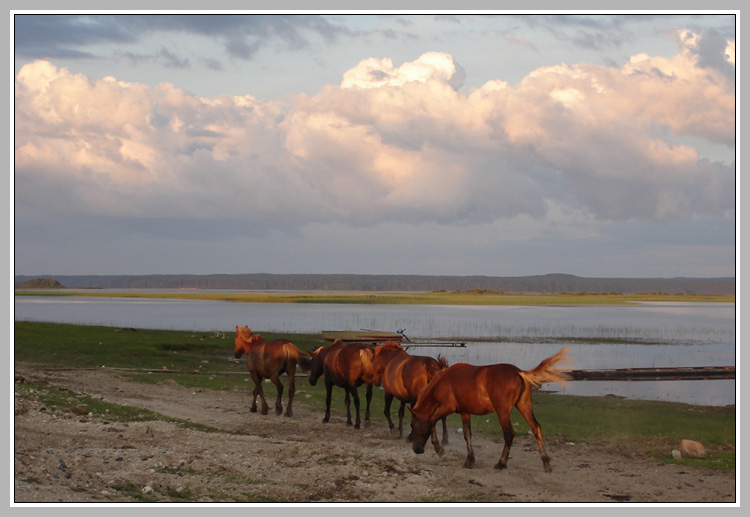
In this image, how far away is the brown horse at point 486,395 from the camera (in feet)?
35.7

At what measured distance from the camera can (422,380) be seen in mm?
12992

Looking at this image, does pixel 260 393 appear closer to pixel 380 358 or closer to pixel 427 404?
pixel 380 358

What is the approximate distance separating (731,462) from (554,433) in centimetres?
357

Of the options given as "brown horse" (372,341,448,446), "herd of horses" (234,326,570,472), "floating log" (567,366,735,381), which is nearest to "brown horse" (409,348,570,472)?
"herd of horses" (234,326,570,472)

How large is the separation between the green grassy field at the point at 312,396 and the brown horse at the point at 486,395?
10.1ft

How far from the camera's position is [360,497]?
9.79 m

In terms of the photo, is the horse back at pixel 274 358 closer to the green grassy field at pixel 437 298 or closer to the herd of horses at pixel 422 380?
the herd of horses at pixel 422 380

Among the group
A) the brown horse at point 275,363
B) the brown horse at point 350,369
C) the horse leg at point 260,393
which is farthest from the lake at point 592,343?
the horse leg at point 260,393

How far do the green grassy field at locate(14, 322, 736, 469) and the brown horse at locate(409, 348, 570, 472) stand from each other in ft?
10.1

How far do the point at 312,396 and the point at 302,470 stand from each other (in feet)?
28.8

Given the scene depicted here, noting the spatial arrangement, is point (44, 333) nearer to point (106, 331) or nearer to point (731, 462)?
point (106, 331)

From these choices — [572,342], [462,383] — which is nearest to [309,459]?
[462,383]

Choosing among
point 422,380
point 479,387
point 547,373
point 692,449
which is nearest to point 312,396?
point 422,380

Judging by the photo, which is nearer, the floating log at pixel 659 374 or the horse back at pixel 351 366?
the floating log at pixel 659 374
